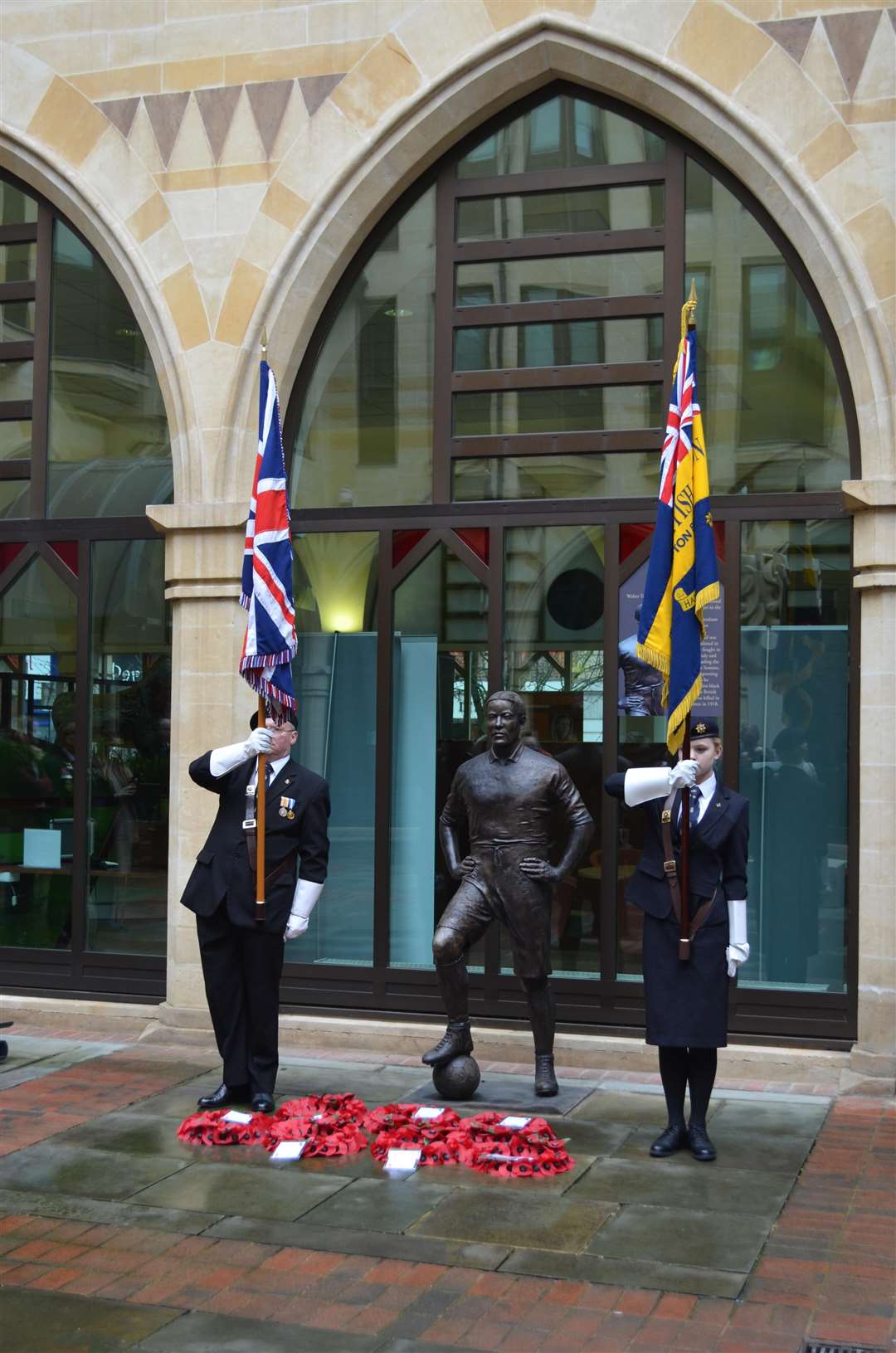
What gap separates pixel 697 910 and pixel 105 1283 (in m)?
2.88

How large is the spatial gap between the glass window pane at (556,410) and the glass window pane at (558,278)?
1.76 feet

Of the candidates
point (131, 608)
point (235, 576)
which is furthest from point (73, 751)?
point (235, 576)

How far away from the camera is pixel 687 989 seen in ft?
21.4

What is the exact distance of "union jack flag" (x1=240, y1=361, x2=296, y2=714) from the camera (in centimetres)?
745

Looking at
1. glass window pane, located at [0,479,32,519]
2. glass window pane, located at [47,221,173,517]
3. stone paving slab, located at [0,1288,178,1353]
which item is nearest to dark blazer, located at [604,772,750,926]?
stone paving slab, located at [0,1288,178,1353]

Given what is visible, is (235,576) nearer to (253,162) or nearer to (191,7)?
(253,162)

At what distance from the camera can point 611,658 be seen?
857cm

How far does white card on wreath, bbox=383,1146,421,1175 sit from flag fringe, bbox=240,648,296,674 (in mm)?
2339

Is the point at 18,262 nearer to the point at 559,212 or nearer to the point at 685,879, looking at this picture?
the point at 559,212

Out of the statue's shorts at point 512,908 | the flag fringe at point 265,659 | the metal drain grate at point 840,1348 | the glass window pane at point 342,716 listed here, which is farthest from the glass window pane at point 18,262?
the metal drain grate at point 840,1348

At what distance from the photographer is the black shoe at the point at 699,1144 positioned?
653 cm

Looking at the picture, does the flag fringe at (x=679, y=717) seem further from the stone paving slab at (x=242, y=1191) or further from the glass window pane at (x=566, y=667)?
the stone paving slab at (x=242, y=1191)

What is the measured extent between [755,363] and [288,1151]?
488cm

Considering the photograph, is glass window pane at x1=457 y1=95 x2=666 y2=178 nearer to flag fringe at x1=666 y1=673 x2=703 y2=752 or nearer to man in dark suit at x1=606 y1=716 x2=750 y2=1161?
flag fringe at x1=666 y1=673 x2=703 y2=752
